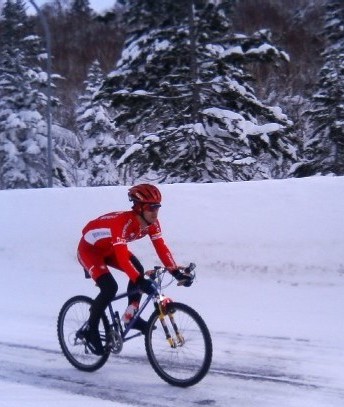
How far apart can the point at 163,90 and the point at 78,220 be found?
660cm

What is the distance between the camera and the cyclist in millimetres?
6094

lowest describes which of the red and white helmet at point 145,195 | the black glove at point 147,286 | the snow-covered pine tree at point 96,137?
the snow-covered pine tree at point 96,137

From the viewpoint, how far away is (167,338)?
6094mm

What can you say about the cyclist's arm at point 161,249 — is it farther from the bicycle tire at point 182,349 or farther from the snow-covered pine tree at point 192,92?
the snow-covered pine tree at point 192,92

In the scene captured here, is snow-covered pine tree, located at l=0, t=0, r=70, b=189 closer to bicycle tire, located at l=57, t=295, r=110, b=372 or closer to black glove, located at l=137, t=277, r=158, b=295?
bicycle tire, located at l=57, t=295, r=110, b=372

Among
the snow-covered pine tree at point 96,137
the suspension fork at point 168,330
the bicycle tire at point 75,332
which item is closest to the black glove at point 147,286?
the suspension fork at point 168,330

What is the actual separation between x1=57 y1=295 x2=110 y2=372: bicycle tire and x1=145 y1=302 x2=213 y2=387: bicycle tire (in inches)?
25.5

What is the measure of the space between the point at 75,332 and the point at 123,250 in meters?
1.35

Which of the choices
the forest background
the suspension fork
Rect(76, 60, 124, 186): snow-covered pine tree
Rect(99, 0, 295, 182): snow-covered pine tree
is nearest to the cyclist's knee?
the suspension fork

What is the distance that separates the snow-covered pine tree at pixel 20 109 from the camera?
31.4 metres

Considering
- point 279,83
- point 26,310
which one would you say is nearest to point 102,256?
point 26,310

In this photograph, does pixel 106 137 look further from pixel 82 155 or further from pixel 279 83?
pixel 279 83

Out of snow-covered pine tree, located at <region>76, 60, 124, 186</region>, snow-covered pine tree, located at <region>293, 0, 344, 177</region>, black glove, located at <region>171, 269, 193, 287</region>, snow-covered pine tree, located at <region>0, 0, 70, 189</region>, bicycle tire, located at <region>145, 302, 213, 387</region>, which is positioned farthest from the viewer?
snow-covered pine tree, located at <region>76, 60, 124, 186</region>

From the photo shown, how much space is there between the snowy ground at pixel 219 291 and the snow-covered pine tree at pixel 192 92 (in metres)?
5.21
